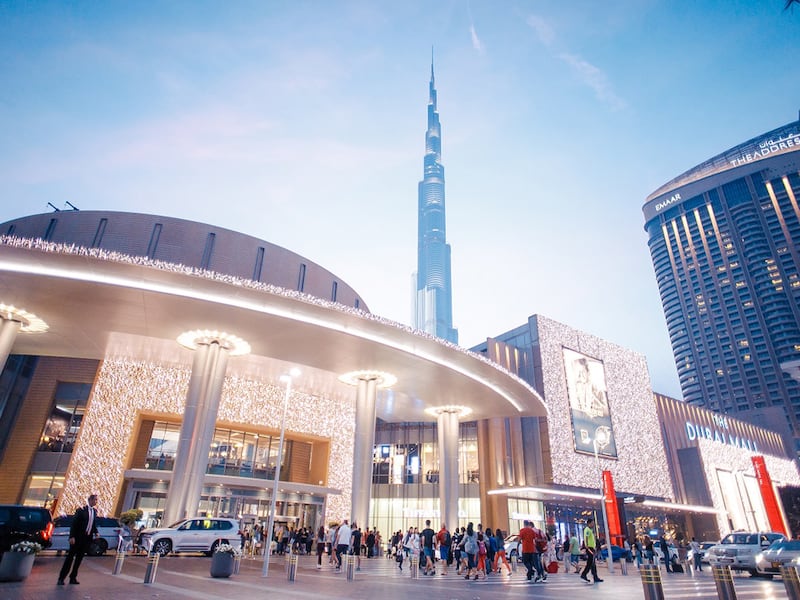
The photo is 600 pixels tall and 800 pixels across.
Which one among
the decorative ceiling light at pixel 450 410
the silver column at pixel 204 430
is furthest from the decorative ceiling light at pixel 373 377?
the silver column at pixel 204 430

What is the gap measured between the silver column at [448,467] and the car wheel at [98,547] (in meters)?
17.8

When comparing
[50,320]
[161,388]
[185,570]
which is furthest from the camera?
[161,388]

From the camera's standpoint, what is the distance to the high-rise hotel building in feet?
380

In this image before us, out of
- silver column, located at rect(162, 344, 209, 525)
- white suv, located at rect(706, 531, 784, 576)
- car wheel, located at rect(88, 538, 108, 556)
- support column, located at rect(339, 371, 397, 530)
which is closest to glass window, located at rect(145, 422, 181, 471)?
silver column, located at rect(162, 344, 209, 525)

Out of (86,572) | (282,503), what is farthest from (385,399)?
(86,572)

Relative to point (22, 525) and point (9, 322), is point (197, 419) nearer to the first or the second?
point (22, 525)

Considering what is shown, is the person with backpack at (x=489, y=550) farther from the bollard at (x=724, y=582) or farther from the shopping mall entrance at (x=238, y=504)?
the shopping mall entrance at (x=238, y=504)

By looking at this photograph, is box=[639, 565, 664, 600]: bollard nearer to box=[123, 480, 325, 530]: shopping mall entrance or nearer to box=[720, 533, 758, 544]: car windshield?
box=[720, 533, 758, 544]: car windshield

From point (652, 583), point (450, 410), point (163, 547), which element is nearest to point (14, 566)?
point (163, 547)

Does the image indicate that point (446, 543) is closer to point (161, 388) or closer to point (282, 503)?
point (282, 503)

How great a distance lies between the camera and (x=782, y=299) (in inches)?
4619

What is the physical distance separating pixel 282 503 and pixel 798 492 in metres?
67.2

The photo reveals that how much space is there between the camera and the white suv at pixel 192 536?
57.9 ft

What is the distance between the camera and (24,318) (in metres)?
20.5
